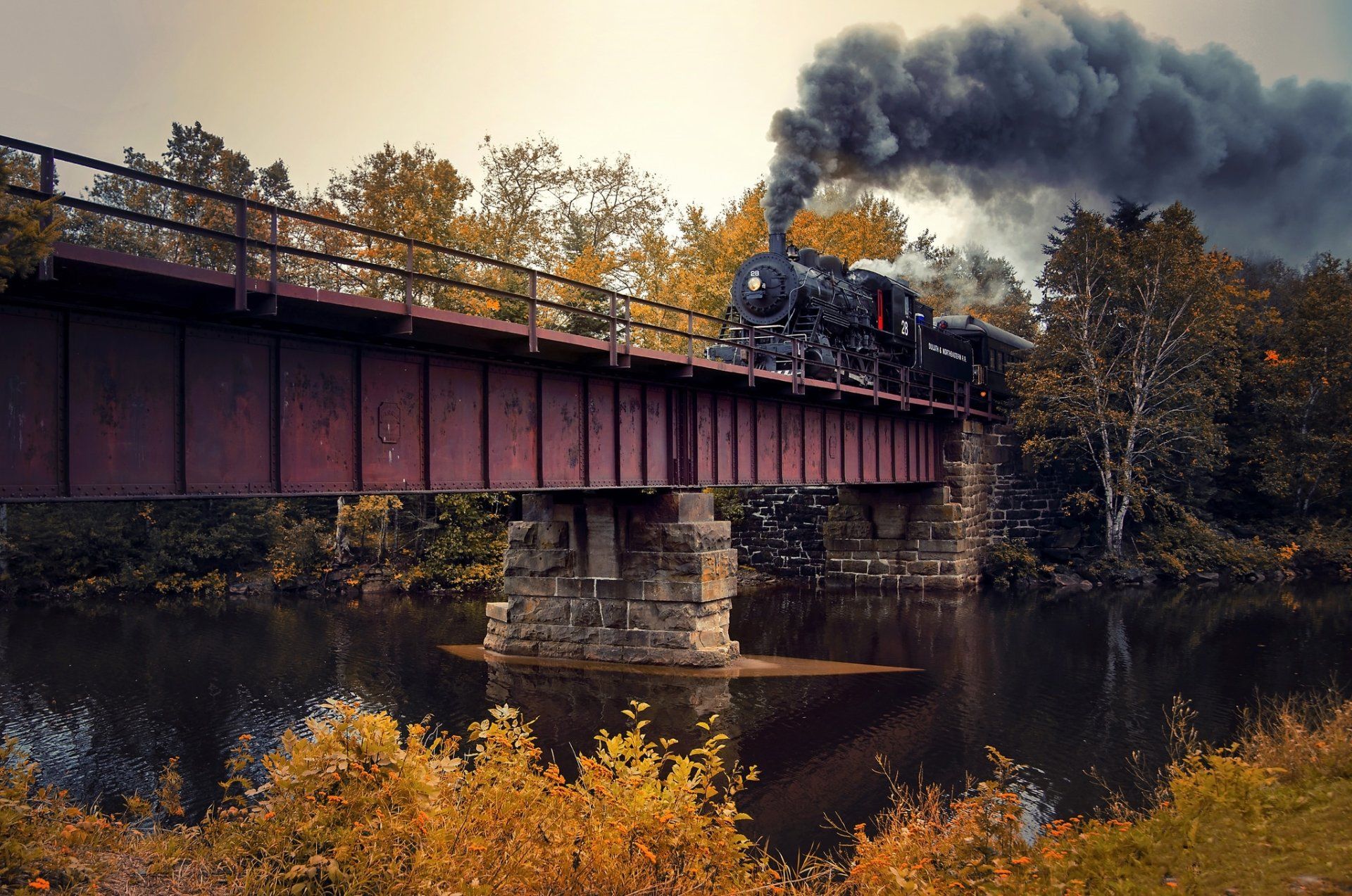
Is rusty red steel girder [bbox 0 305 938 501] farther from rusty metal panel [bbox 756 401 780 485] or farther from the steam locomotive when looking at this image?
the steam locomotive

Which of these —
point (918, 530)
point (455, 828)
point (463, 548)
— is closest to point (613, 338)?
point (455, 828)

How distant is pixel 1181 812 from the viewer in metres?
8.18

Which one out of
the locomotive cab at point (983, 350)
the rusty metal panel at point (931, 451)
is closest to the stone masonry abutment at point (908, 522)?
the rusty metal panel at point (931, 451)

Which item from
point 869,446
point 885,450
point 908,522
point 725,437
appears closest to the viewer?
point 725,437

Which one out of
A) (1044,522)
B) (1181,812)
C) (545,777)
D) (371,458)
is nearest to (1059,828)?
(1181,812)

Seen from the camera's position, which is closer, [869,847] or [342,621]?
[869,847]

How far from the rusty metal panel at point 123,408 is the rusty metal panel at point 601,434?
24.2ft

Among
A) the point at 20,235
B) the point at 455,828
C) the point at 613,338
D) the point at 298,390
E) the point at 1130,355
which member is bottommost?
the point at 455,828

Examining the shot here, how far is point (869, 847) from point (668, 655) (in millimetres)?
9931

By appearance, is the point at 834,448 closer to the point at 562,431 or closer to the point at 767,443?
the point at 767,443

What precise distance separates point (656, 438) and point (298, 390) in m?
7.88

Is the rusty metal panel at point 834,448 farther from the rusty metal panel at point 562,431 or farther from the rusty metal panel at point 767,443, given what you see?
the rusty metal panel at point 562,431

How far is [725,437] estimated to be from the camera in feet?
66.3

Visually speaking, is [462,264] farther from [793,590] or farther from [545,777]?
[545,777]
